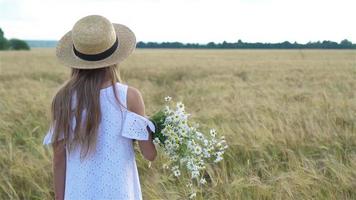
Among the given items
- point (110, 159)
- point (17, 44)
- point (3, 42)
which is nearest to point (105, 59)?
point (110, 159)

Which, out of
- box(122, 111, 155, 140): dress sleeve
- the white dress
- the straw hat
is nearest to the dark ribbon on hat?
the straw hat

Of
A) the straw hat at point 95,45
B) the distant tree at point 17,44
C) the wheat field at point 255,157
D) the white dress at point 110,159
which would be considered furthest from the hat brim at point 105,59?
the distant tree at point 17,44

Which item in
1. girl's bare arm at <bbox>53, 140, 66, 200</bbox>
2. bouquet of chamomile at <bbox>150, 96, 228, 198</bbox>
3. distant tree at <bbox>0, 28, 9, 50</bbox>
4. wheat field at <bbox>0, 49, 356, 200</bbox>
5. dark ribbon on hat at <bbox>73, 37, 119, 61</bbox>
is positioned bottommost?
A: distant tree at <bbox>0, 28, 9, 50</bbox>

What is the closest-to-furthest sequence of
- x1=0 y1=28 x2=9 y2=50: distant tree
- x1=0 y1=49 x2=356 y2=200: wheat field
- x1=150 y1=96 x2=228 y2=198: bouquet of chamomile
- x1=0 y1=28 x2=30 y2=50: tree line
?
x1=150 y1=96 x2=228 y2=198: bouquet of chamomile → x1=0 y1=49 x2=356 y2=200: wheat field → x1=0 y1=28 x2=9 y2=50: distant tree → x1=0 y1=28 x2=30 y2=50: tree line

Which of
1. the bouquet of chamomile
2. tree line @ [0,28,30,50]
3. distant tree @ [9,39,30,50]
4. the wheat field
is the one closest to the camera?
the bouquet of chamomile

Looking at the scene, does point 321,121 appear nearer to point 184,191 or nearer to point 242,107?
point 242,107

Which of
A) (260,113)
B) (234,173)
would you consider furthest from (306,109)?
(234,173)

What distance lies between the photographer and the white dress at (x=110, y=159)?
1989 mm

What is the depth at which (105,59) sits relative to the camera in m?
1.99

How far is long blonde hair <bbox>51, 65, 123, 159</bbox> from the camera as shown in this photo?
6.46 ft

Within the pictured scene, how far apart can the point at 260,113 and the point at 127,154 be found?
131 inches

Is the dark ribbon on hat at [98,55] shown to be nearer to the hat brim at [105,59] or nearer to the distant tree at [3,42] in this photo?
the hat brim at [105,59]

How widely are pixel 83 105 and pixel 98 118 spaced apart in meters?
0.08

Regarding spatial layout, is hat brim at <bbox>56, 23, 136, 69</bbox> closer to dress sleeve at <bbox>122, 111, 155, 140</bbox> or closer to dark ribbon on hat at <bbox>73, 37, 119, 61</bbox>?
dark ribbon on hat at <bbox>73, 37, 119, 61</bbox>
